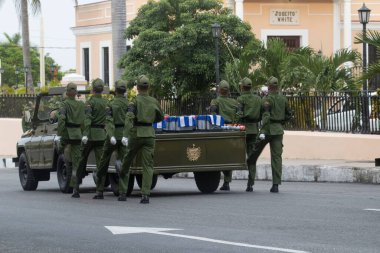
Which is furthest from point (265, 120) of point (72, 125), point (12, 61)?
point (12, 61)

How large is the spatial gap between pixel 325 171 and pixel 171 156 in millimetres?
5954

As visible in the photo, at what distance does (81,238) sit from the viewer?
12.8m

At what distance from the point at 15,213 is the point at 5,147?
23546 mm

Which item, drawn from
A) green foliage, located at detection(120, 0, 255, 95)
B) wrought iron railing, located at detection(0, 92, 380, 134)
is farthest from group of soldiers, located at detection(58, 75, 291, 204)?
green foliage, located at detection(120, 0, 255, 95)

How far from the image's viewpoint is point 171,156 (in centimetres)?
1925

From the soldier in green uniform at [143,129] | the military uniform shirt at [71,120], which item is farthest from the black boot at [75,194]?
the soldier in green uniform at [143,129]

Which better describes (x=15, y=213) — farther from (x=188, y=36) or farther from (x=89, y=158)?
(x=188, y=36)

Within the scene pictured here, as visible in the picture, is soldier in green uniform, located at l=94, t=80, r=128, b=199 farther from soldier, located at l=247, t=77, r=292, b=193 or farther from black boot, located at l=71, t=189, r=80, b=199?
soldier, located at l=247, t=77, r=292, b=193

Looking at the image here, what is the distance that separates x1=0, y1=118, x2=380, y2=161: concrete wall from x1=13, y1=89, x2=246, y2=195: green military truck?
722cm

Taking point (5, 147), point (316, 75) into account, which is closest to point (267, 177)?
point (316, 75)

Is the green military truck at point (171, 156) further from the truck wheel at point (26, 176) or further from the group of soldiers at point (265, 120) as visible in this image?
the group of soldiers at point (265, 120)

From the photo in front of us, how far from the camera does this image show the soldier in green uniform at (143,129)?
17969 millimetres

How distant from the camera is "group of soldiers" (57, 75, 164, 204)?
59.1 feet

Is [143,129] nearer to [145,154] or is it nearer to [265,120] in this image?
[145,154]
